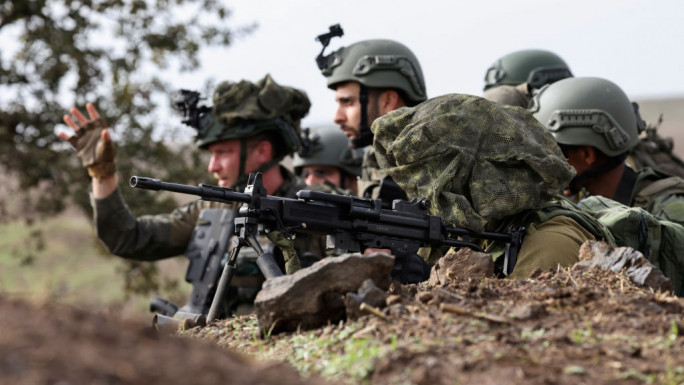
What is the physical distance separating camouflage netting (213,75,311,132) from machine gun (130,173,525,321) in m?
3.48

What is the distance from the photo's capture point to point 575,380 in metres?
2.45

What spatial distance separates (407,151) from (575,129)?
269 centimetres

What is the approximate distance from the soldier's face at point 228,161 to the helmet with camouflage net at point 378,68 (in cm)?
97

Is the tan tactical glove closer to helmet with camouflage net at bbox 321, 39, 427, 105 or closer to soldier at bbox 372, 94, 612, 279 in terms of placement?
helmet with camouflage net at bbox 321, 39, 427, 105

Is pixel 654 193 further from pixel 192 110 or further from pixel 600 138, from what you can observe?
pixel 192 110

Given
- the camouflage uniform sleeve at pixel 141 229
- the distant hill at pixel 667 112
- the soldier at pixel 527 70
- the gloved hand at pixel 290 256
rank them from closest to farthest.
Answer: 1. the gloved hand at pixel 290 256
2. the camouflage uniform sleeve at pixel 141 229
3. the soldier at pixel 527 70
4. the distant hill at pixel 667 112

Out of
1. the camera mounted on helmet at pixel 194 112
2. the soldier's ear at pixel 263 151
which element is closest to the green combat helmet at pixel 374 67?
the soldier's ear at pixel 263 151

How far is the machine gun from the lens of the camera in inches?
162

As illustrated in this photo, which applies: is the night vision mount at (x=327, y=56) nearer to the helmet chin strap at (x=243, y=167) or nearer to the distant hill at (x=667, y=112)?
the helmet chin strap at (x=243, y=167)

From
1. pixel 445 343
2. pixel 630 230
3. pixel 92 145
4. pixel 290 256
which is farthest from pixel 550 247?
pixel 92 145

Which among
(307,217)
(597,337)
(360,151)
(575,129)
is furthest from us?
(360,151)

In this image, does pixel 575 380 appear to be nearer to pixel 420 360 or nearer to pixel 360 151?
pixel 420 360

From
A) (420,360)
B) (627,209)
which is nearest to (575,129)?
(627,209)

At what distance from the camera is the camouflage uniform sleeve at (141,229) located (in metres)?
7.64
